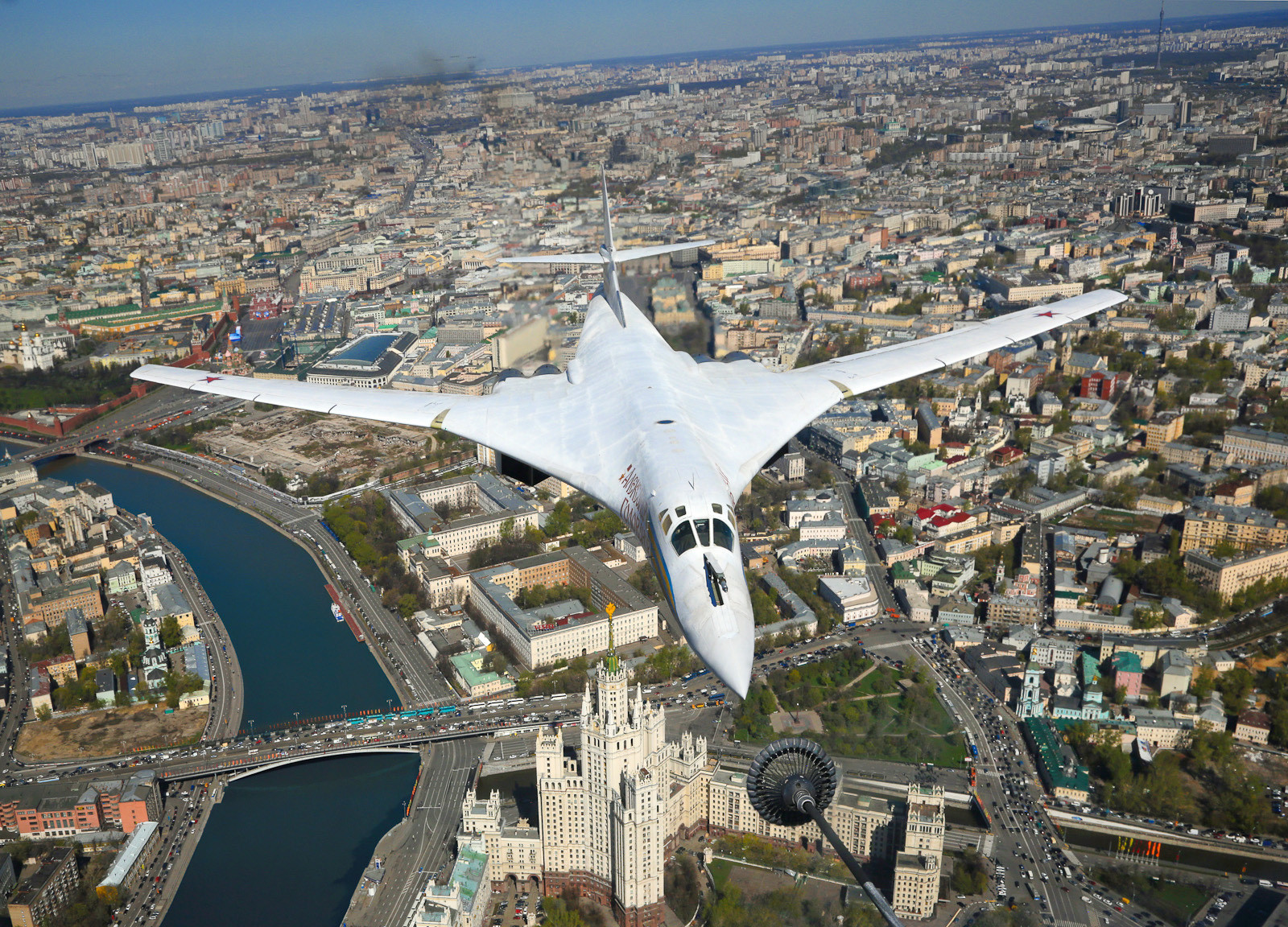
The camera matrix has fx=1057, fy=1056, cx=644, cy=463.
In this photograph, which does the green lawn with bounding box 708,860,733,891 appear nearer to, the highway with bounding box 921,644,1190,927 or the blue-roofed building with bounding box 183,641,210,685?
the highway with bounding box 921,644,1190,927

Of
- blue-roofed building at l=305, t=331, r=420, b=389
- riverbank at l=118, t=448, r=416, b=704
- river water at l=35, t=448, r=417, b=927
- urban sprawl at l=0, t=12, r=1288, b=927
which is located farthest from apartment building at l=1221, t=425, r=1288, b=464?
blue-roofed building at l=305, t=331, r=420, b=389

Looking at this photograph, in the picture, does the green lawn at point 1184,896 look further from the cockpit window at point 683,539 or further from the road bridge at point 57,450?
the road bridge at point 57,450

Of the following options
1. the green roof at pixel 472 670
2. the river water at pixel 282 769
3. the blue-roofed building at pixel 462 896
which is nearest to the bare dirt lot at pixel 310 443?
the river water at pixel 282 769

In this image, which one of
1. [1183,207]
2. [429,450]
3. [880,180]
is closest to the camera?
[429,450]

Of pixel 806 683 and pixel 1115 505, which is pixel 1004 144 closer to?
pixel 1115 505

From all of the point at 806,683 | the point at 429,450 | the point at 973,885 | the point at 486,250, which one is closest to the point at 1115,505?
the point at 806,683

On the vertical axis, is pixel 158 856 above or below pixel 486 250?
below

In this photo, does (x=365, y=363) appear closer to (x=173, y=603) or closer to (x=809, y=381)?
(x=173, y=603)
